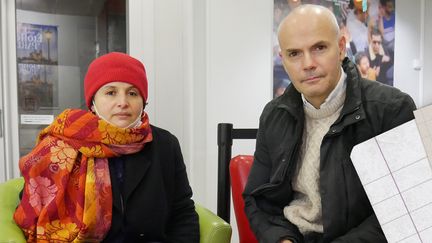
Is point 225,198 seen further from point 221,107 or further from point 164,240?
point 221,107

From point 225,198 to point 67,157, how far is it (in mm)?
888

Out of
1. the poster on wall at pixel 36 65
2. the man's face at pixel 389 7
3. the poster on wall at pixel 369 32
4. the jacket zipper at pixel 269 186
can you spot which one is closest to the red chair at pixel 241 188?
the jacket zipper at pixel 269 186

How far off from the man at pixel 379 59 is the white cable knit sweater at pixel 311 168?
2919mm

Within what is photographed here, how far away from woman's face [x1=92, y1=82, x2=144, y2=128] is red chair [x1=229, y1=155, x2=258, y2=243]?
603mm

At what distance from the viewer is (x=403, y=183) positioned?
56 cm

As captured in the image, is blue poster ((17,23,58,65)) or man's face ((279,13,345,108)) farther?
blue poster ((17,23,58,65))

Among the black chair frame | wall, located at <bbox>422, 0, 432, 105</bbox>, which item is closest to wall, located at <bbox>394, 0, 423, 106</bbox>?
wall, located at <bbox>422, 0, 432, 105</bbox>

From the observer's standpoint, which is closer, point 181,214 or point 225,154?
point 181,214

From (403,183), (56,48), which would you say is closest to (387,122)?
(403,183)

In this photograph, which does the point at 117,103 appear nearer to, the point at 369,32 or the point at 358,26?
the point at 358,26

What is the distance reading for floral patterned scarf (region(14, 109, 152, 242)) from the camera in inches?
60.5

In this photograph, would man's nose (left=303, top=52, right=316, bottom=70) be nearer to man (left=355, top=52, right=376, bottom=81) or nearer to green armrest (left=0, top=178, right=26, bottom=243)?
green armrest (left=0, top=178, right=26, bottom=243)

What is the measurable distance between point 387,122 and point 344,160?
7.6 inches

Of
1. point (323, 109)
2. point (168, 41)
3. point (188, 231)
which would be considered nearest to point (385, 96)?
point (323, 109)
